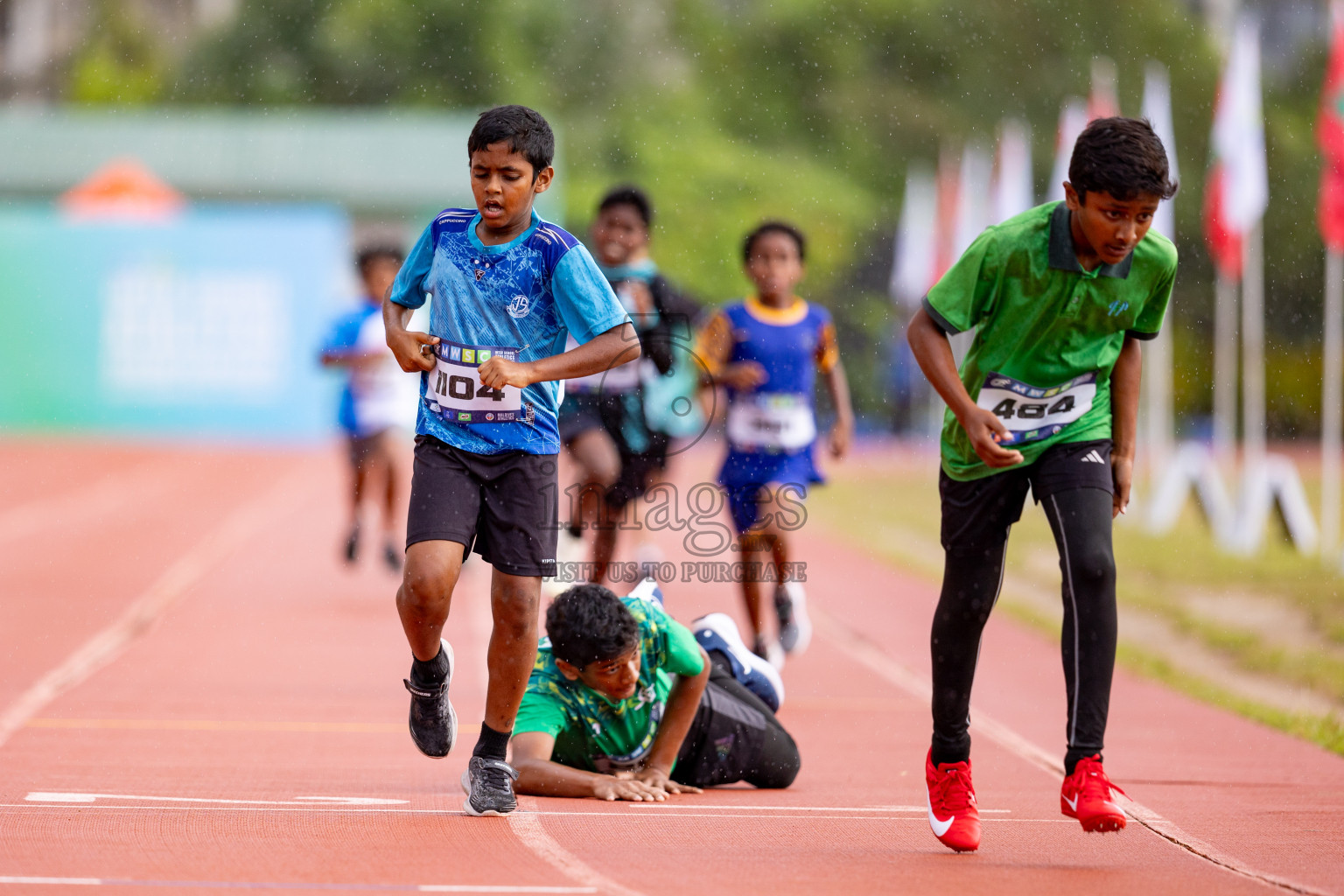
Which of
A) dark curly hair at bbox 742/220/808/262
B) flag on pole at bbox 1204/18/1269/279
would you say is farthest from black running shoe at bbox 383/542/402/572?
flag on pole at bbox 1204/18/1269/279

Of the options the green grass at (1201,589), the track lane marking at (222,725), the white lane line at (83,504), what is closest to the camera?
the track lane marking at (222,725)

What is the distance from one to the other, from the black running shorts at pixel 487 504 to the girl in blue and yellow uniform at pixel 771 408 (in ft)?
10.4

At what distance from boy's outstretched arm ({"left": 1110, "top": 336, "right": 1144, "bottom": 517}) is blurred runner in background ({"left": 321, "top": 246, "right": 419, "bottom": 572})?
7158mm

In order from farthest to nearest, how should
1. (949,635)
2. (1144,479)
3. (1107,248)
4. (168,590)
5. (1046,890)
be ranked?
(1144,479), (168,590), (949,635), (1107,248), (1046,890)

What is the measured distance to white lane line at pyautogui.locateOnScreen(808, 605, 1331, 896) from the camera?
4.71m

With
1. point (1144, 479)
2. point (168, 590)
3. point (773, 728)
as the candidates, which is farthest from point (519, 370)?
point (1144, 479)

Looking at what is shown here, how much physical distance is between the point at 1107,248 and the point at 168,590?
882cm

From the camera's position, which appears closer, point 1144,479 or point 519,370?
point 519,370

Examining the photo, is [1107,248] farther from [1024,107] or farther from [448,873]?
[1024,107]

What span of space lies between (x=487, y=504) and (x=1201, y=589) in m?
9.07

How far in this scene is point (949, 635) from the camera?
16.7ft

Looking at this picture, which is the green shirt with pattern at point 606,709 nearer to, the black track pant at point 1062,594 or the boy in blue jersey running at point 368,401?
the black track pant at point 1062,594

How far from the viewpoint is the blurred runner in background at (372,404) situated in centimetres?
1168

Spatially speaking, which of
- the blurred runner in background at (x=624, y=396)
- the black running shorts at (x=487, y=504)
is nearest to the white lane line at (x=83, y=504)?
the blurred runner in background at (x=624, y=396)
